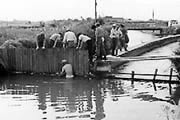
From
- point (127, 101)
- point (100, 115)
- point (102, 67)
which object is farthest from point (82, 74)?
point (100, 115)

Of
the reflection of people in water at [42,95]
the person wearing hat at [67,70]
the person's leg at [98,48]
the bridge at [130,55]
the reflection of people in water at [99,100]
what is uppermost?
the person's leg at [98,48]

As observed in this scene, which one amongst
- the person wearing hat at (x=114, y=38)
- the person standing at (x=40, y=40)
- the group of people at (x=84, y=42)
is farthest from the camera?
the person wearing hat at (x=114, y=38)

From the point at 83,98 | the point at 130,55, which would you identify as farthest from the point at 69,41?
the point at 83,98

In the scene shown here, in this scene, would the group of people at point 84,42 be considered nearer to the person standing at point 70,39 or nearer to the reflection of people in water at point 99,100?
the person standing at point 70,39

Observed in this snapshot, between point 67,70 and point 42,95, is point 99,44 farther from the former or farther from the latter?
point 42,95

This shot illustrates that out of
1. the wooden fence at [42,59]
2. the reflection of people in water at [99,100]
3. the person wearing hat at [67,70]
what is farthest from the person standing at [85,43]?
the reflection of people in water at [99,100]

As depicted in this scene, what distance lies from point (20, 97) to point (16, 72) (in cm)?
647

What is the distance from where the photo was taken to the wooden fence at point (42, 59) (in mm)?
19859

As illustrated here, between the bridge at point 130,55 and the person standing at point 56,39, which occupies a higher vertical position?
the person standing at point 56,39

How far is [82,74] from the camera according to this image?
1975cm

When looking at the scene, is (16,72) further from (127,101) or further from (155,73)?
(127,101)

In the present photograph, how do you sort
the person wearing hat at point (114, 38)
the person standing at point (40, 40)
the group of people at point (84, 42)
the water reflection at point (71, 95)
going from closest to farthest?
1. the water reflection at point (71, 95)
2. the group of people at point (84, 42)
3. the person standing at point (40, 40)
4. the person wearing hat at point (114, 38)

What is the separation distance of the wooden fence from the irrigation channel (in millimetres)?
760

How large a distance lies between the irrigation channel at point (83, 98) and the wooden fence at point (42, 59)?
0.76 meters
